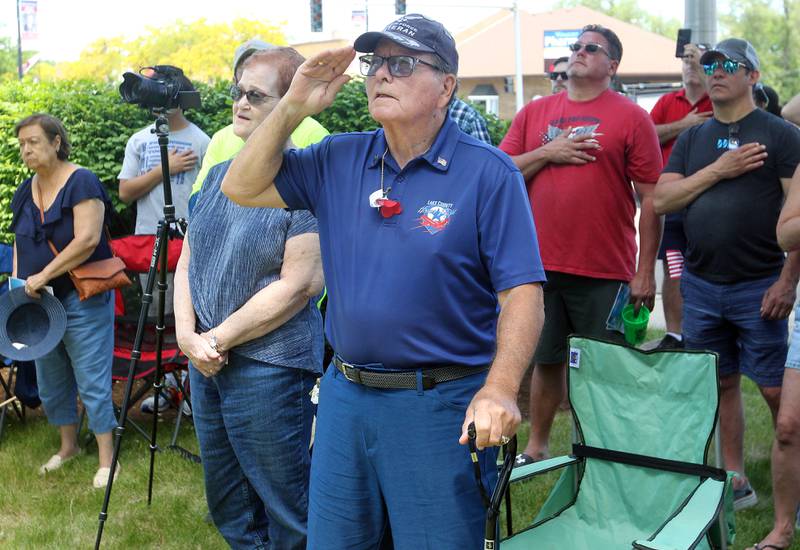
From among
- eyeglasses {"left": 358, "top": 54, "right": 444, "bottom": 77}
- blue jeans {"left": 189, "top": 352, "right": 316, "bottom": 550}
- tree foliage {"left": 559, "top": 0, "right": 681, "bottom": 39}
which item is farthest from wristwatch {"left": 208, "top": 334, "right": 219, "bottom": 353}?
tree foliage {"left": 559, "top": 0, "right": 681, "bottom": 39}

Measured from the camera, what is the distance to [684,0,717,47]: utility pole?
320 inches

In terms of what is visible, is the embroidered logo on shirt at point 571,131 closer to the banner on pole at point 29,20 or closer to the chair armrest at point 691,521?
the chair armrest at point 691,521

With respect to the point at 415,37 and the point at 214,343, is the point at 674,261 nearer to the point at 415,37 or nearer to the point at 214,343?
the point at 214,343

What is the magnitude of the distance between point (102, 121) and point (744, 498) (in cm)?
518

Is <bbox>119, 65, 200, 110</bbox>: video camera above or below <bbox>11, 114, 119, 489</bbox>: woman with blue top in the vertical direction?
above

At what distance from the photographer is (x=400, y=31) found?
2631 mm

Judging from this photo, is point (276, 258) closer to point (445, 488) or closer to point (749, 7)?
point (445, 488)

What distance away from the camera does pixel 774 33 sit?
58.2m

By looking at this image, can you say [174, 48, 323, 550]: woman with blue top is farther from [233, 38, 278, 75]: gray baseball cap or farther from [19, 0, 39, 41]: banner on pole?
[19, 0, 39, 41]: banner on pole

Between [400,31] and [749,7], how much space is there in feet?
210

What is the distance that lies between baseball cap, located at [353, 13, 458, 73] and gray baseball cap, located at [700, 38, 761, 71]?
2.45 meters

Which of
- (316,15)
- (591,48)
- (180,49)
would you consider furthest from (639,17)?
(591,48)

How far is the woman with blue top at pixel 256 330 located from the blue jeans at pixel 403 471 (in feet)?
2.51

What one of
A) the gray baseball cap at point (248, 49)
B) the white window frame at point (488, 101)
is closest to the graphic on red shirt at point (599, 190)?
the gray baseball cap at point (248, 49)
